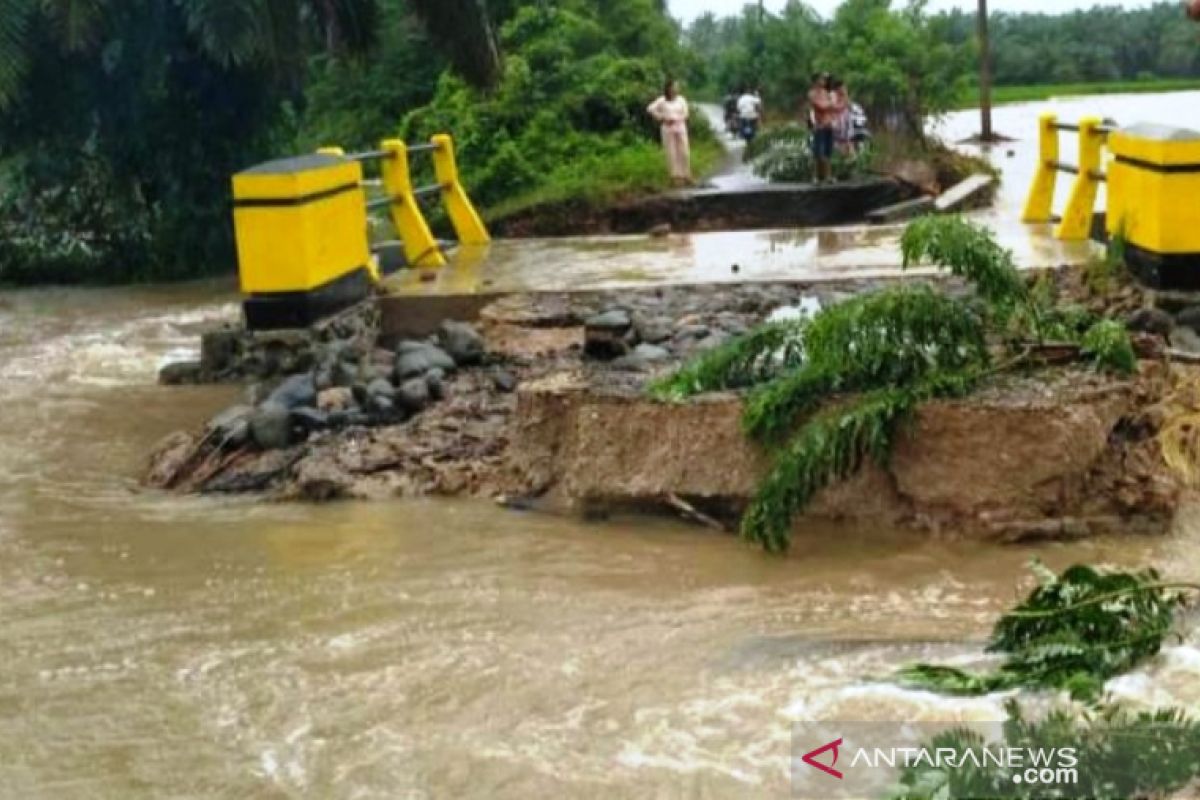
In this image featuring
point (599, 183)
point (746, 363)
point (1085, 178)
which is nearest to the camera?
point (746, 363)

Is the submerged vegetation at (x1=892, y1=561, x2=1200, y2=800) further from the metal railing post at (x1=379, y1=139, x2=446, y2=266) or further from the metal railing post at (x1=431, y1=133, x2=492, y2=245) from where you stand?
the metal railing post at (x1=431, y1=133, x2=492, y2=245)

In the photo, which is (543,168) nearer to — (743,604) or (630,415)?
(630,415)

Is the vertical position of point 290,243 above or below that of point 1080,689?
above

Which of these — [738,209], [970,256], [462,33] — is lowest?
[738,209]

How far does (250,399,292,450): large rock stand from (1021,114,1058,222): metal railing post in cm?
→ 783

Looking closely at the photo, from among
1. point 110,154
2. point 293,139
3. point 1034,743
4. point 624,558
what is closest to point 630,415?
point 624,558

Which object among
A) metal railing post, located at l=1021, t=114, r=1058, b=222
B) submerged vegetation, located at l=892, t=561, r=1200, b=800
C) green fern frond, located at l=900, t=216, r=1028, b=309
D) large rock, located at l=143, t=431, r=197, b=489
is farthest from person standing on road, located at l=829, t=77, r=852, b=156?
submerged vegetation, located at l=892, t=561, r=1200, b=800

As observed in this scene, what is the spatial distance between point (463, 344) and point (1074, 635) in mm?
5749

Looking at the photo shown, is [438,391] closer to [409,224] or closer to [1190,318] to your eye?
[1190,318]

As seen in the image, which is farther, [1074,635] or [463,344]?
[463,344]

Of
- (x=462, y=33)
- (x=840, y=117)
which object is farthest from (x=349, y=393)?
(x=840, y=117)

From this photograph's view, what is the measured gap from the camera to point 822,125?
20109mm

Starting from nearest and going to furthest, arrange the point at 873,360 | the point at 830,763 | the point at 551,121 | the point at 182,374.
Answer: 1. the point at 830,763
2. the point at 873,360
3. the point at 182,374
4. the point at 551,121

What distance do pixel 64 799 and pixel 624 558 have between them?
109 inches
